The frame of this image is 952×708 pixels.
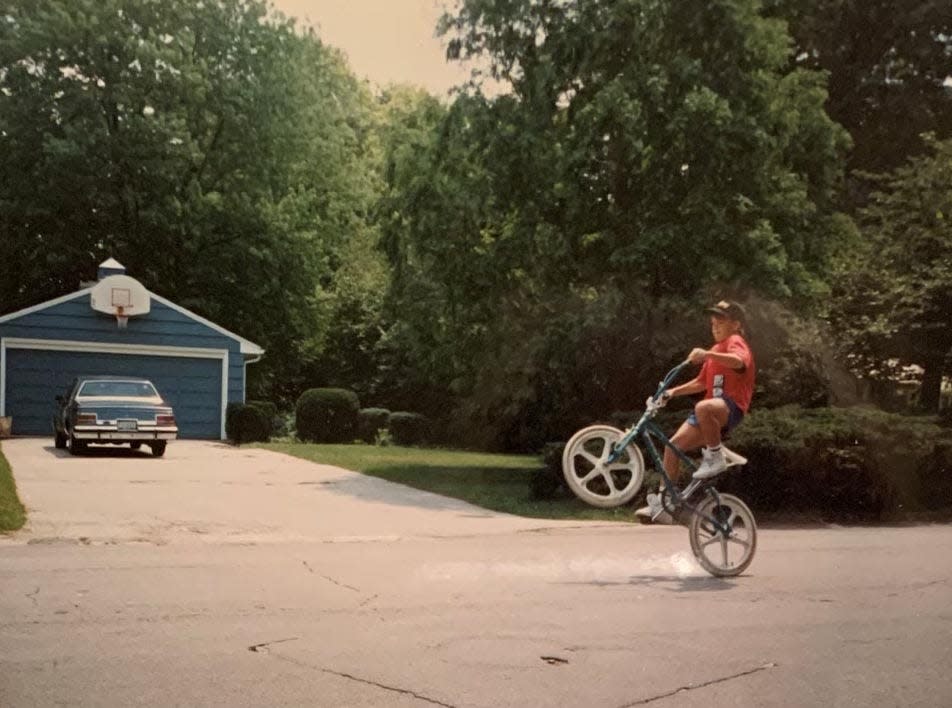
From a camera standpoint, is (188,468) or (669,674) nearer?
(669,674)

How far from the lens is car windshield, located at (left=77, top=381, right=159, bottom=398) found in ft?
74.8

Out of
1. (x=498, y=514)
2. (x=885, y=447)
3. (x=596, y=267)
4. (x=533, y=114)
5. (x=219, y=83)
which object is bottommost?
(x=498, y=514)

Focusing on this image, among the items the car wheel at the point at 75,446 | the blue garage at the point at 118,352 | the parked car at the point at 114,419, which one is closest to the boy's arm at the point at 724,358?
the parked car at the point at 114,419

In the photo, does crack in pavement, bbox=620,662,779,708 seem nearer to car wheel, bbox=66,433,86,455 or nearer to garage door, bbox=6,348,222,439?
car wheel, bbox=66,433,86,455

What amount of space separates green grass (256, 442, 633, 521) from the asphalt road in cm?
210

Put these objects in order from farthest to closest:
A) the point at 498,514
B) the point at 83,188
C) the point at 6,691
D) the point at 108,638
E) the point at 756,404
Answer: the point at 83,188
the point at 756,404
the point at 498,514
the point at 108,638
the point at 6,691

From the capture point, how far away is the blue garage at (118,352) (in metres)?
28.6

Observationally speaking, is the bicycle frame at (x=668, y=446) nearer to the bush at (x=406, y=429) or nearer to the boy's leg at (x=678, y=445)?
the boy's leg at (x=678, y=445)

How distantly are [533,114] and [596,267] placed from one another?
9.03ft

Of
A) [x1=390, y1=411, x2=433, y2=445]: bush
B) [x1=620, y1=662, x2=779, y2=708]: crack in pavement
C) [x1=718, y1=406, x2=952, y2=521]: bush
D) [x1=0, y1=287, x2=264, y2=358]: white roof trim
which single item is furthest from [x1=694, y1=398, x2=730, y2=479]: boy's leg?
[x1=390, y1=411, x2=433, y2=445]: bush

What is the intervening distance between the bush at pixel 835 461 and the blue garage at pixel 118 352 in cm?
1902

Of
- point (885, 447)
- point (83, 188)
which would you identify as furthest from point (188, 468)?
→ point (83, 188)

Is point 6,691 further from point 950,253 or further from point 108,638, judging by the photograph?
point 950,253

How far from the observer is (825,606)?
752 cm
